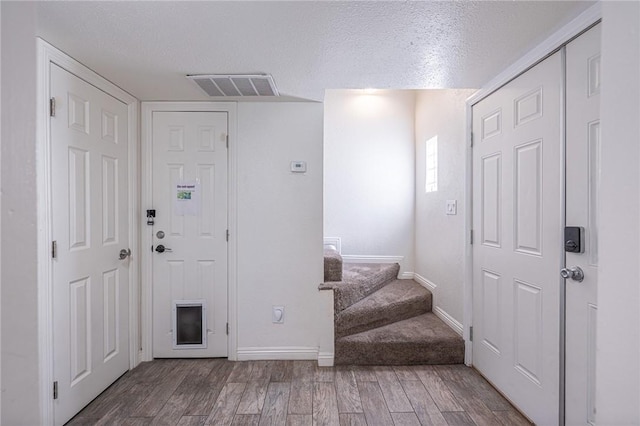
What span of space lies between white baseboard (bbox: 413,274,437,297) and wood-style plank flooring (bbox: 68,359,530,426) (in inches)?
34.2

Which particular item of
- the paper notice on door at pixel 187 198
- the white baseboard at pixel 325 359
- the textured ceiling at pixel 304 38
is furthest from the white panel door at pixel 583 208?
the paper notice on door at pixel 187 198

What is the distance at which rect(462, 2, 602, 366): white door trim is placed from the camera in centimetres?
143

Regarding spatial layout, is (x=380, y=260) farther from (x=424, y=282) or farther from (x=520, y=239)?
(x=520, y=239)

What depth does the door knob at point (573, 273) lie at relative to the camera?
147 cm

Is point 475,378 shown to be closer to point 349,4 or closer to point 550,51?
point 550,51

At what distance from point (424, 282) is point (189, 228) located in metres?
2.52

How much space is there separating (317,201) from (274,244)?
519 millimetres

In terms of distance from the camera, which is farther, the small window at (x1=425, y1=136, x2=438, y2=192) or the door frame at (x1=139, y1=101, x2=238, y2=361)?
the small window at (x1=425, y1=136, x2=438, y2=192)

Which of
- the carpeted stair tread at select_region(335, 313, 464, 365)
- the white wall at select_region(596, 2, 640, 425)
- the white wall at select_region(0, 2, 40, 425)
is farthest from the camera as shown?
the carpeted stair tread at select_region(335, 313, 464, 365)

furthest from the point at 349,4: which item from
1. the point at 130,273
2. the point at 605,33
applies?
the point at 130,273

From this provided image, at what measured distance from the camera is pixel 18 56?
0.35 metres

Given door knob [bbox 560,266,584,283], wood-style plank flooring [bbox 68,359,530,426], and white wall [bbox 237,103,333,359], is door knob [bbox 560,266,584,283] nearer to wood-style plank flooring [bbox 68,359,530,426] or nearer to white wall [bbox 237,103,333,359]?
wood-style plank flooring [bbox 68,359,530,426]

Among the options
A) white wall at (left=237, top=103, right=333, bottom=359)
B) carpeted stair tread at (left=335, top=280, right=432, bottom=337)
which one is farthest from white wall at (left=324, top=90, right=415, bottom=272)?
white wall at (left=237, top=103, right=333, bottom=359)

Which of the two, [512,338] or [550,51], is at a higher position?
[550,51]
